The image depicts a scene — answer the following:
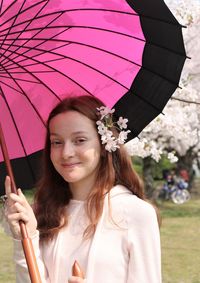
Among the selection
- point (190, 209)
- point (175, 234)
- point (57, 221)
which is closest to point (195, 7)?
point (175, 234)

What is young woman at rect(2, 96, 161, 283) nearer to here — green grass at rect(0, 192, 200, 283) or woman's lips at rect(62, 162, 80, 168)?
woman's lips at rect(62, 162, 80, 168)

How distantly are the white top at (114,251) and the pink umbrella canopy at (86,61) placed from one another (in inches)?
25.0

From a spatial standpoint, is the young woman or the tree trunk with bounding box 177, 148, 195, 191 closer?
the young woman

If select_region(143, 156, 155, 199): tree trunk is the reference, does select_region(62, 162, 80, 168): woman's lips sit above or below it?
above

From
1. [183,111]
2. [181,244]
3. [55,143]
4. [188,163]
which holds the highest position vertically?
[183,111]

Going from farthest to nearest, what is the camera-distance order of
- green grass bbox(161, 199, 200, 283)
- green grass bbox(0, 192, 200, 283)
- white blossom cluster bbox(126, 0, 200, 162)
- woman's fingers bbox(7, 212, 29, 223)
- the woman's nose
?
green grass bbox(161, 199, 200, 283), green grass bbox(0, 192, 200, 283), white blossom cluster bbox(126, 0, 200, 162), the woman's nose, woman's fingers bbox(7, 212, 29, 223)

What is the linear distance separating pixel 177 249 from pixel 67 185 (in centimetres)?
892

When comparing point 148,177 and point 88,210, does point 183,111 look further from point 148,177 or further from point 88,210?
point 88,210

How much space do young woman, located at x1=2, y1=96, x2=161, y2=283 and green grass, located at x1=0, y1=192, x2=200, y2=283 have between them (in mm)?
6004

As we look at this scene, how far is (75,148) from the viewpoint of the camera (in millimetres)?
2445

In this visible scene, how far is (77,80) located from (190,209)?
16639 millimetres

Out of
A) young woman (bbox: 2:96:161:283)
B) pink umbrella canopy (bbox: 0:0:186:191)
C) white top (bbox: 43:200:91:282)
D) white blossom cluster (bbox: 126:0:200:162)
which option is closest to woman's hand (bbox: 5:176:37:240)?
young woman (bbox: 2:96:161:283)

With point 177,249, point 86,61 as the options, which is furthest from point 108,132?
point 177,249

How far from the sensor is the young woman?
2348mm
